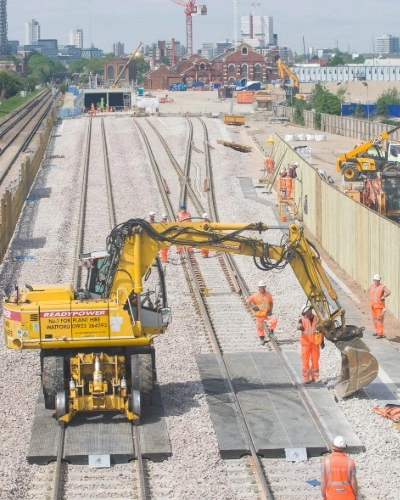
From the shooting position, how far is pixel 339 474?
396 inches

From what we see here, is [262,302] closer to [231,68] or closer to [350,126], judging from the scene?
[350,126]

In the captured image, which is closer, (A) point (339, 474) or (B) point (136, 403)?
(A) point (339, 474)

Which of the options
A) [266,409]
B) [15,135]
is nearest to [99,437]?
[266,409]

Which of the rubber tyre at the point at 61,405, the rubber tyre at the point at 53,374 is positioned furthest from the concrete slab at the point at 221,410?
the rubber tyre at the point at 53,374

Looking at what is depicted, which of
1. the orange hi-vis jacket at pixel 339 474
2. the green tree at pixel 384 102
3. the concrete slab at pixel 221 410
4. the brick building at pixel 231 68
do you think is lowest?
the concrete slab at pixel 221 410

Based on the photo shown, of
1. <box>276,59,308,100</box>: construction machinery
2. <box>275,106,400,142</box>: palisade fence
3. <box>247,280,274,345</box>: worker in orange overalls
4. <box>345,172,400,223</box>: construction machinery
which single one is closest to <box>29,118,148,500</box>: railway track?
<box>247,280,274,345</box>: worker in orange overalls

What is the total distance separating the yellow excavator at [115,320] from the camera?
13930 mm

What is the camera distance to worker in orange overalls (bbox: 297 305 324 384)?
15.3 metres

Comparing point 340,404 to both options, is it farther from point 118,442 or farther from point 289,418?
point 118,442

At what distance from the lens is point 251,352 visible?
17.7 meters

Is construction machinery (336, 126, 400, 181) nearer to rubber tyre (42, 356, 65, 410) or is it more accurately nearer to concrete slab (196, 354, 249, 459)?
concrete slab (196, 354, 249, 459)

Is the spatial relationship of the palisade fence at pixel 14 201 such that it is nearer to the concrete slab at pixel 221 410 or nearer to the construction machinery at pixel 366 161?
the concrete slab at pixel 221 410

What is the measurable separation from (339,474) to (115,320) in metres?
4.82

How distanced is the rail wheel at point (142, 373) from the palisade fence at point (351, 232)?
24.2 feet
